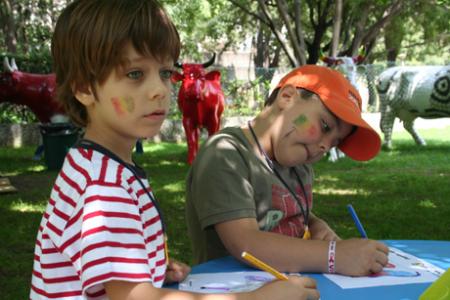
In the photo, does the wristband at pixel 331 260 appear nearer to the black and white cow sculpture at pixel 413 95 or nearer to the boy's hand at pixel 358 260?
the boy's hand at pixel 358 260

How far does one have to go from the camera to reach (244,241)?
5.59ft

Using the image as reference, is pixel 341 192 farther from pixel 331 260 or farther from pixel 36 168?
pixel 331 260

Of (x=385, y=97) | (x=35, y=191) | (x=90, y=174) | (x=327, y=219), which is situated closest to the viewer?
(x=90, y=174)

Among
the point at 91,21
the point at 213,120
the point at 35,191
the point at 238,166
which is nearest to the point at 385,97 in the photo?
the point at 213,120

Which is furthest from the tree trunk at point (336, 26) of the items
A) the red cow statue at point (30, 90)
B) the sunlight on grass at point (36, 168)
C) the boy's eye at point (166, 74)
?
the boy's eye at point (166, 74)

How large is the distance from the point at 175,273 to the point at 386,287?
1.86 ft

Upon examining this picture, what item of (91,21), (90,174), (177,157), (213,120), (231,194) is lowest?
(177,157)

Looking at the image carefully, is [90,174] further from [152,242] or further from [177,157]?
[177,157]

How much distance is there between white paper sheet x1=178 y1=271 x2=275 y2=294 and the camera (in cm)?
150

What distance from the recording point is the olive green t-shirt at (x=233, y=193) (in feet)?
5.75

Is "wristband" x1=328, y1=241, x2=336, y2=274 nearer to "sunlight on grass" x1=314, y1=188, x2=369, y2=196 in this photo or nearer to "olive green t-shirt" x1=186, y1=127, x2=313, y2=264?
"olive green t-shirt" x1=186, y1=127, x2=313, y2=264

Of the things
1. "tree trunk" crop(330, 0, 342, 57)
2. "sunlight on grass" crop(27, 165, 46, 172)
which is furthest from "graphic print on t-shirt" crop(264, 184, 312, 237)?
"tree trunk" crop(330, 0, 342, 57)

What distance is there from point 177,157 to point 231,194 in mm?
7751

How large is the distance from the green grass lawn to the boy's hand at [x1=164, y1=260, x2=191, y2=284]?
2379mm
